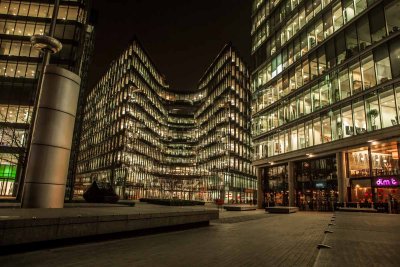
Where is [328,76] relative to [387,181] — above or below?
above

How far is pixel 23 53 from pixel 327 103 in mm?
49486

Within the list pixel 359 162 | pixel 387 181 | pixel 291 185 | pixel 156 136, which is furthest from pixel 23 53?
pixel 156 136

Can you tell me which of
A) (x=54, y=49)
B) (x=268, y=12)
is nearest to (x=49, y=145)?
(x=54, y=49)

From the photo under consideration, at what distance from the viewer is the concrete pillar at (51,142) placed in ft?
36.9

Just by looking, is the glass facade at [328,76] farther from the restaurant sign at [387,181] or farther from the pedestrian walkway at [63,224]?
the pedestrian walkway at [63,224]

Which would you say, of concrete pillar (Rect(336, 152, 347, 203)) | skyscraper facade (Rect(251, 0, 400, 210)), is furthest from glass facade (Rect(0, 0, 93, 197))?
concrete pillar (Rect(336, 152, 347, 203))

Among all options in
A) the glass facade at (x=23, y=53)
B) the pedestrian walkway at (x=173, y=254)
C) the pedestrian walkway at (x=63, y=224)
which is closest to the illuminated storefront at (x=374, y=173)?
the pedestrian walkway at (x=173, y=254)

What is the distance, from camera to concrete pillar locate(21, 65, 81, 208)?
36.9ft

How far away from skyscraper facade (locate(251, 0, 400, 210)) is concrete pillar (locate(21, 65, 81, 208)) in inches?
1008

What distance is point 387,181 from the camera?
2664 centimetres

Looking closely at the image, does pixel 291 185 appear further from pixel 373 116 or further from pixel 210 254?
pixel 210 254

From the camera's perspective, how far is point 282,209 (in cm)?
2925

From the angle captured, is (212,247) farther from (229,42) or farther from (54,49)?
(229,42)

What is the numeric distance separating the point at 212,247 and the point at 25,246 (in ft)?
15.8
